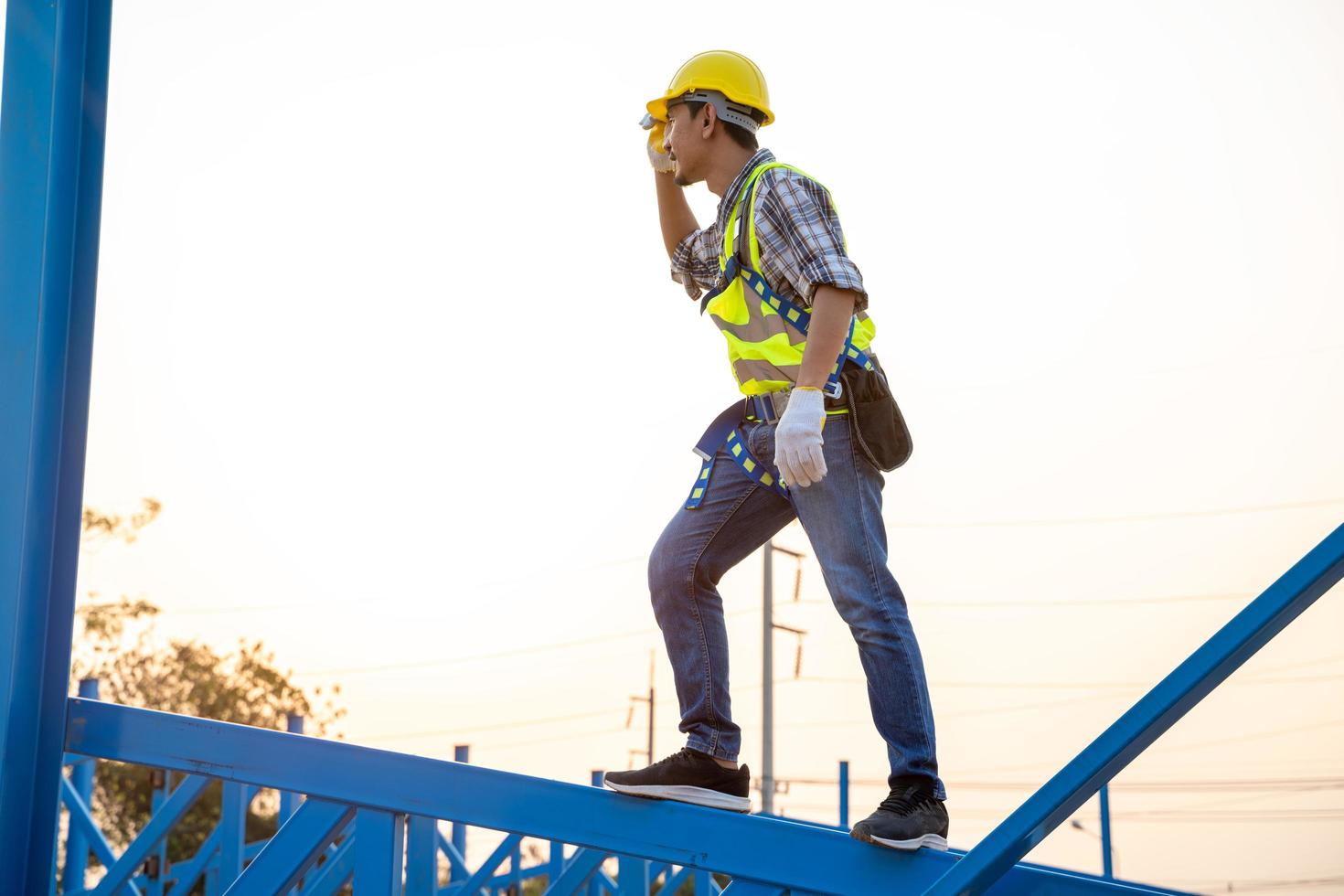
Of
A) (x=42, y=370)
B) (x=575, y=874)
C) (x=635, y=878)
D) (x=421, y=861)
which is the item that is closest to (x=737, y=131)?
(x=42, y=370)

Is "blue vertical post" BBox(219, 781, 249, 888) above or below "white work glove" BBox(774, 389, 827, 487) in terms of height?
below

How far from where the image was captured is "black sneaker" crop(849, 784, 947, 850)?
10.6ft

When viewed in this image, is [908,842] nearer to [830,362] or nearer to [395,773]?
[830,362]

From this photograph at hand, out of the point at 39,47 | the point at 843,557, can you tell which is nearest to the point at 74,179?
the point at 39,47

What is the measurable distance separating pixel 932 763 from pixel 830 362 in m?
1.01

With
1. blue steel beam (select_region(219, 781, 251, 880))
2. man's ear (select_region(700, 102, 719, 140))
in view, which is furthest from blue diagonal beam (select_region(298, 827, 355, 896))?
man's ear (select_region(700, 102, 719, 140))

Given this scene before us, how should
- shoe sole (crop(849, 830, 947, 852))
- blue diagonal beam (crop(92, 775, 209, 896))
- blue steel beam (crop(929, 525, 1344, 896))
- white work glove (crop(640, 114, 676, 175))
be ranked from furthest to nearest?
1. blue diagonal beam (crop(92, 775, 209, 896))
2. white work glove (crop(640, 114, 676, 175))
3. shoe sole (crop(849, 830, 947, 852))
4. blue steel beam (crop(929, 525, 1344, 896))

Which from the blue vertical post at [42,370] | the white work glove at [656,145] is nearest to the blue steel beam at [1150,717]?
the white work glove at [656,145]

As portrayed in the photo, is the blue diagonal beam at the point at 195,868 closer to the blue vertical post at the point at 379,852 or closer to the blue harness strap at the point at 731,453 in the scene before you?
the blue vertical post at the point at 379,852

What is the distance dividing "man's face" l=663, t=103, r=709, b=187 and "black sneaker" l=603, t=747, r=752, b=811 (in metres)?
1.59

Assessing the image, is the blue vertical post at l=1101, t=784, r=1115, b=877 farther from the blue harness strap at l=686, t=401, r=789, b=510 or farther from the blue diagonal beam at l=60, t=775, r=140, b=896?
the blue diagonal beam at l=60, t=775, r=140, b=896

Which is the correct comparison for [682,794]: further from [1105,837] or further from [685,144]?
[1105,837]

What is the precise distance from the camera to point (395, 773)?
151 inches

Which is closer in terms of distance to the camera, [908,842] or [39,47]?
[908,842]
